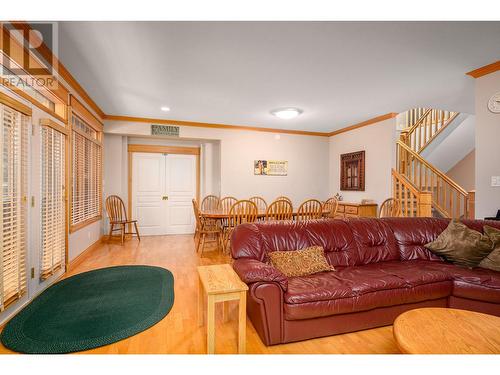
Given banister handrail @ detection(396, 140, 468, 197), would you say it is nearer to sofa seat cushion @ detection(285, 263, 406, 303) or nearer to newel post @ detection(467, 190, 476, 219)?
newel post @ detection(467, 190, 476, 219)

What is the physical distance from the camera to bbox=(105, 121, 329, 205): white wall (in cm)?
588

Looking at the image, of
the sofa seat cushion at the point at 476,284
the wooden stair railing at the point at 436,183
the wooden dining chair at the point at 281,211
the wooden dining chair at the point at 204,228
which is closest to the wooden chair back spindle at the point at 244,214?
the wooden dining chair at the point at 281,211

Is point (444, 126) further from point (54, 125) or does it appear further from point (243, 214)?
point (54, 125)

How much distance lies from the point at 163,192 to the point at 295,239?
4399 mm

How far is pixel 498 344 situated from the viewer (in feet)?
4.40

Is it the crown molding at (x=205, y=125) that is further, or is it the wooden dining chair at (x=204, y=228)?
the crown molding at (x=205, y=125)

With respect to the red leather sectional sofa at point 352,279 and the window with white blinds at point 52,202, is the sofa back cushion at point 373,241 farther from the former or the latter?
the window with white blinds at point 52,202

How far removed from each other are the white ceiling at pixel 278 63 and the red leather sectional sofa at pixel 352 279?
67.7 inches

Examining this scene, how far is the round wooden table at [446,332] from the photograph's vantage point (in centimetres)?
130

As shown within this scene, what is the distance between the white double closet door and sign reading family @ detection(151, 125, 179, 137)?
727 mm

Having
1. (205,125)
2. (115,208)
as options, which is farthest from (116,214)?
(205,125)
